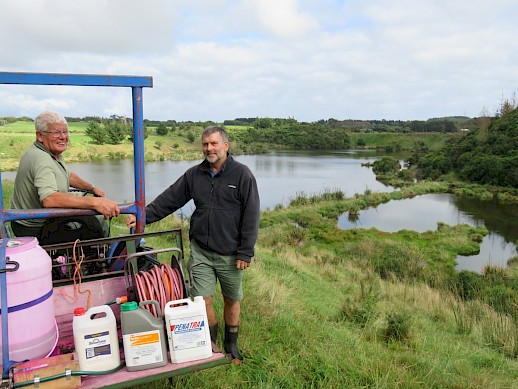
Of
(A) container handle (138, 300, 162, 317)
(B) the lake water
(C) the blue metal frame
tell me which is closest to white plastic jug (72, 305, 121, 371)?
(A) container handle (138, 300, 162, 317)

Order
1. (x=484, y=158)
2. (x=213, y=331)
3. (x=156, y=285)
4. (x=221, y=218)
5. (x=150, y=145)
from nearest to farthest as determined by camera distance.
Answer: (x=156, y=285)
(x=221, y=218)
(x=213, y=331)
(x=484, y=158)
(x=150, y=145)

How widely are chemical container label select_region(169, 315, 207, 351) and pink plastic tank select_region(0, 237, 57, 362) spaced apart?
699mm

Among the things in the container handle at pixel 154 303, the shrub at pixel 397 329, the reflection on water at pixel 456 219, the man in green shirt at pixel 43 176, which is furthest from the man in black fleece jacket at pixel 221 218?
the reflection on water at pixel 456 219

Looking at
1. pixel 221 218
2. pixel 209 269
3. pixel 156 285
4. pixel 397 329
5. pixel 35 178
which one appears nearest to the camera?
pixel 156 285

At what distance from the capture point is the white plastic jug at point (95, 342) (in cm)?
212

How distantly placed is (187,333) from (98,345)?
0.46m

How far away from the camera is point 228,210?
3.17 meters

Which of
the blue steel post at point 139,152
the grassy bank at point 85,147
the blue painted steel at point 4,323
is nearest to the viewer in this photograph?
the blue painted steel at point 4,323

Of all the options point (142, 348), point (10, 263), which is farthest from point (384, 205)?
point (10, 263)

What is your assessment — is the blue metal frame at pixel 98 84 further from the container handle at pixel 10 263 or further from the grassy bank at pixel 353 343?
the grassy bank at pixel 353 343

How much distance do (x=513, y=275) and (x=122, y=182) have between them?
83.0 ft

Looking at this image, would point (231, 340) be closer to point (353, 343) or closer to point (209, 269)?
point (209, 269)

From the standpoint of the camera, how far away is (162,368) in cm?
221

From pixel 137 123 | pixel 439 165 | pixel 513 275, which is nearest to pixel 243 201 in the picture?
pixel 137 123
